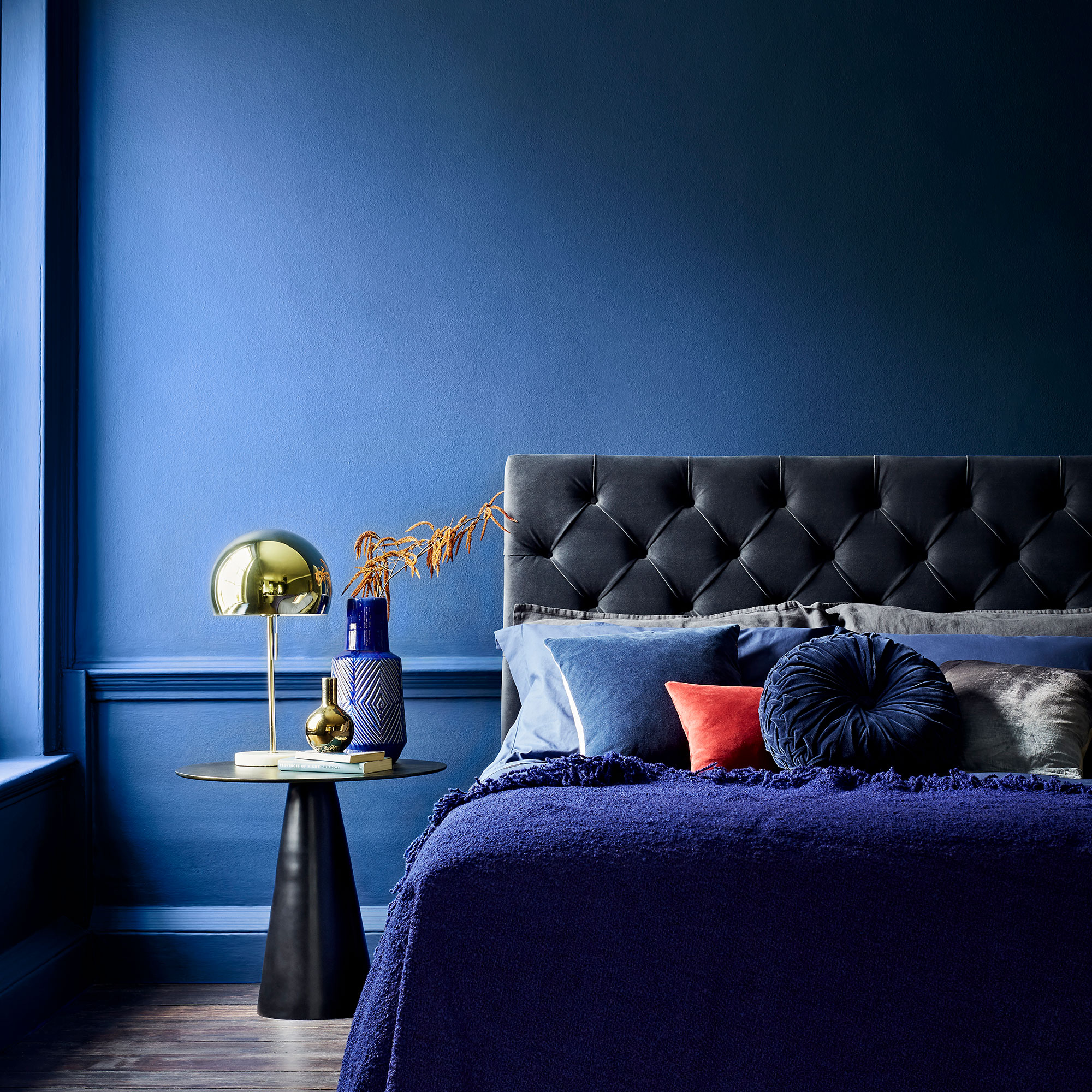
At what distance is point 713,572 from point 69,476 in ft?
5.88

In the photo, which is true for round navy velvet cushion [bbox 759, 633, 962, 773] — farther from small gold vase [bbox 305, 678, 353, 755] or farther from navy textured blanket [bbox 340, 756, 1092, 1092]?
small gold vase [bbox 305, 678, 353, 755]

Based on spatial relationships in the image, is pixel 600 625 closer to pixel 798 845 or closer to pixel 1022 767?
pixel 1022 767

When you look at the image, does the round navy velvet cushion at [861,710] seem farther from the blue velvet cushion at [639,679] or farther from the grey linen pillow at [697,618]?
the grey linen pillow at [697,618]

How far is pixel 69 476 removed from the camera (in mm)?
2732

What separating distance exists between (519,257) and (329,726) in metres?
1.41

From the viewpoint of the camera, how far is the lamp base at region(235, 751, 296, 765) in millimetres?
2248

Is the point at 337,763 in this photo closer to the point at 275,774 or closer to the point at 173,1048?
the point at 275,774

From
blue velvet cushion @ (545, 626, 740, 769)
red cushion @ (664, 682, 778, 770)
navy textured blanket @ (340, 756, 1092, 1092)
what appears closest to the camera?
navy textured blanket @ (340, 756, 1092, 1092)

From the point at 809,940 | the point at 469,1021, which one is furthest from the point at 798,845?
the point at 469,1021

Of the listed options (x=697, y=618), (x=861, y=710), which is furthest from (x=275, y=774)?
(x=861, y=710)

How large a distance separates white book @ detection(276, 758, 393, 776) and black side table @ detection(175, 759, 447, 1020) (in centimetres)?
2

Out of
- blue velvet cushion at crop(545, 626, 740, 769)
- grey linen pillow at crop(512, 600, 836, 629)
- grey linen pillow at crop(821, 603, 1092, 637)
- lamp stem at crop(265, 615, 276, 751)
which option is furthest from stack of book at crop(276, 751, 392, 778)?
grey linen pillow at crop(821, 603, 1092, 637)

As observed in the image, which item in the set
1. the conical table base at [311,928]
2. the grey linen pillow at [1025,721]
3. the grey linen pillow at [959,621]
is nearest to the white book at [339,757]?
the conical table base at [311,928]

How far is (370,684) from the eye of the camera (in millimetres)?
2312
